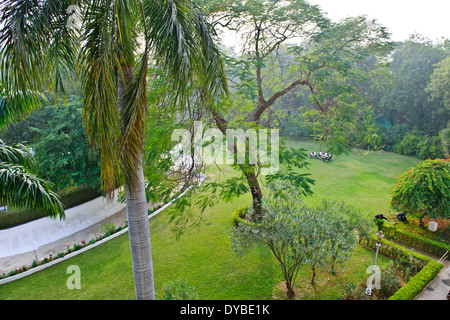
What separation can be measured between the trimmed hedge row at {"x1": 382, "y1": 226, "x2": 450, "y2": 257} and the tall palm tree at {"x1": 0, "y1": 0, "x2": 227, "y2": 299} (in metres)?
8.74

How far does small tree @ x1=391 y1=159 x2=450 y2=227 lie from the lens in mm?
8750

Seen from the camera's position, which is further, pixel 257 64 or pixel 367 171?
pixel 367 171

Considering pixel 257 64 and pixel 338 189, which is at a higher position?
pixel 257 64

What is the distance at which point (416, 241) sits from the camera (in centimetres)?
883

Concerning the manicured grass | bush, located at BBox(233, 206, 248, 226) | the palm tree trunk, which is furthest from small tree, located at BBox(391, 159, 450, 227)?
the palm tree trunk

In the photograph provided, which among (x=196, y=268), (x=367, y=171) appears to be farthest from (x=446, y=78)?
(x=196, y=268)

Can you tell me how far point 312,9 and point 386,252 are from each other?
8053mm

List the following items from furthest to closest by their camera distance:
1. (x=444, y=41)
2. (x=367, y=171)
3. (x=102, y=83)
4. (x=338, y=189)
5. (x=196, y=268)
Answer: (x=444, y=41) → (x=367, y=171) → (x=338, y=189) → (x=196, y=268) → (x=102, y=83)

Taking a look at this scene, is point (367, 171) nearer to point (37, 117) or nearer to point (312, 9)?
point (312, 9)

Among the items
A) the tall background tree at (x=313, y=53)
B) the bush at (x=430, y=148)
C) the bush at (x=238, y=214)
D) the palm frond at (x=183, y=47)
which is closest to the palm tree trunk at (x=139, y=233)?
the palm frond at (x=183, y=47)

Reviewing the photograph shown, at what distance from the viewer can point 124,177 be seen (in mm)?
3451

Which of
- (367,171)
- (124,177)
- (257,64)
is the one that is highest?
(257,64)

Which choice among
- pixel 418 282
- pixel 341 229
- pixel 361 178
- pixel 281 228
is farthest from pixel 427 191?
pixel 361 178

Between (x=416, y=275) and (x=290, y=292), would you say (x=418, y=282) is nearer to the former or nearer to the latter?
(x=416, y=275)
